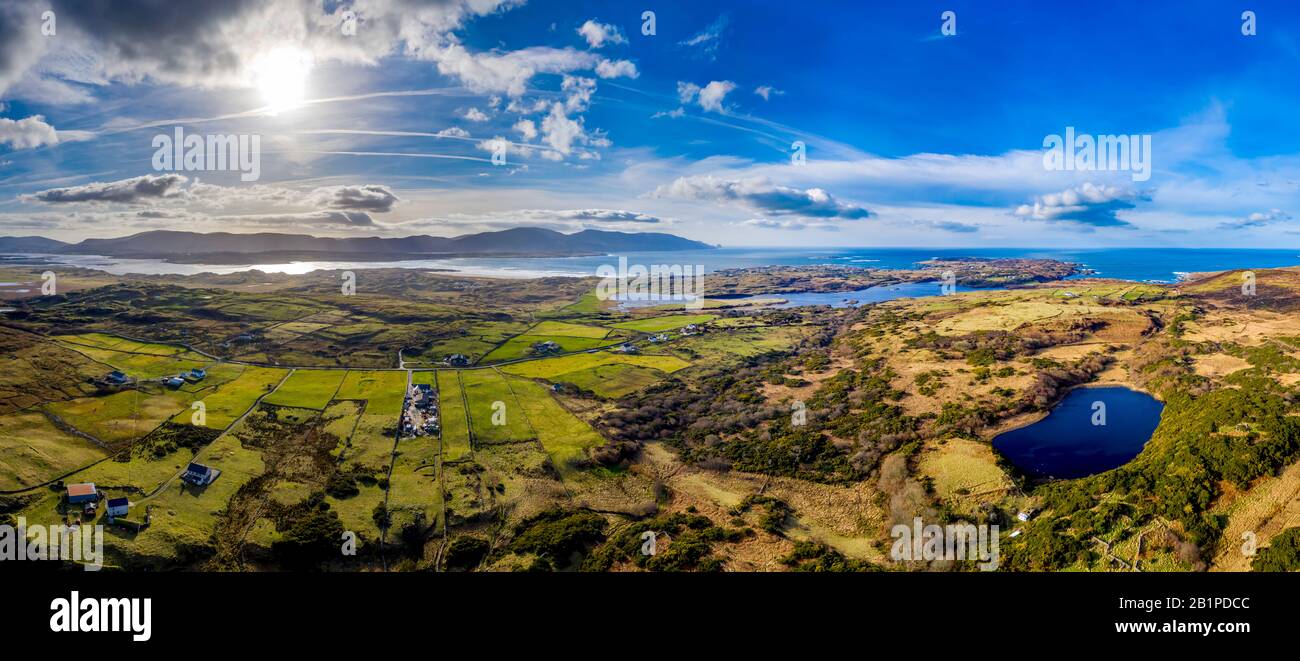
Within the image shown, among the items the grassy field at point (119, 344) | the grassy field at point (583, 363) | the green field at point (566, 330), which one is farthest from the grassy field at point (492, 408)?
the grassy field at point (119, 344)

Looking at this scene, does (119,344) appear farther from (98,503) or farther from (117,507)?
(117,507)

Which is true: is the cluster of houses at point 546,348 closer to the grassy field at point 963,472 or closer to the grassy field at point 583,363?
the grassy field at point 583,363

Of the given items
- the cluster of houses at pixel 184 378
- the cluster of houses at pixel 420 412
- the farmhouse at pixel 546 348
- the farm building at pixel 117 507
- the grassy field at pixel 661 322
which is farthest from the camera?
the grassy field at pixel 661 322

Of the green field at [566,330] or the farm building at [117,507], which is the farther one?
the green field at [566,330]

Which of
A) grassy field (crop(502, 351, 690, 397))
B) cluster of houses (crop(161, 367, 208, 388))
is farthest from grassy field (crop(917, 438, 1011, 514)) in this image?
cluster of houses (crop(161, 367, 208, 388))

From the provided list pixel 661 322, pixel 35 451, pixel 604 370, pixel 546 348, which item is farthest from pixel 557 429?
pixel 661 322

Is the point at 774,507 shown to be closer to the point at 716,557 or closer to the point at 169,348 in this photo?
the point at 716,557
